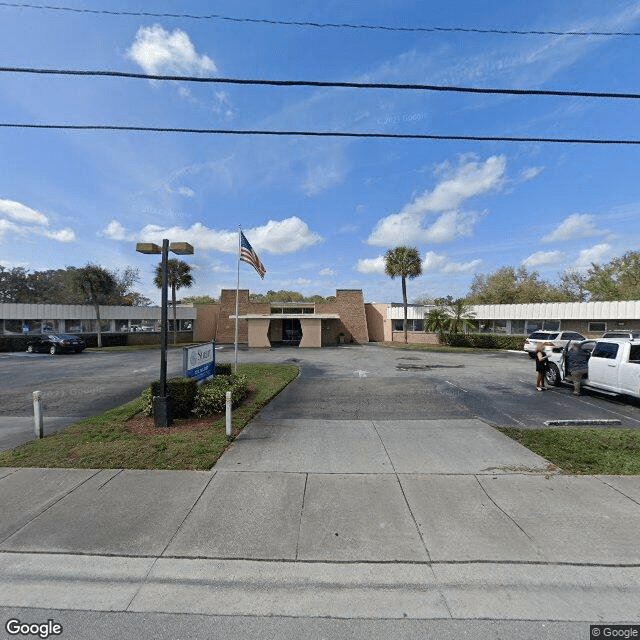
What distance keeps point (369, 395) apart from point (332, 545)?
762 centimetres

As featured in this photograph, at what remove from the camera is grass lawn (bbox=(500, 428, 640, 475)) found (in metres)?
5.54

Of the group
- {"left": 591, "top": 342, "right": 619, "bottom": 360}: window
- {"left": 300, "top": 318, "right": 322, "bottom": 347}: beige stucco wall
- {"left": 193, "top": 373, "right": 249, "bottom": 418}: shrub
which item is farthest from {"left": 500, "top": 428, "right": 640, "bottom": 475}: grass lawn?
{"left": 300, "top": 318, "right": 322, "bottom": 347}: beige stucco wall

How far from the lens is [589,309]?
26266mm

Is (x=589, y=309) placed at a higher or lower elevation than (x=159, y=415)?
higher

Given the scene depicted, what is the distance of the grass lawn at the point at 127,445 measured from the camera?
5691 millimetres

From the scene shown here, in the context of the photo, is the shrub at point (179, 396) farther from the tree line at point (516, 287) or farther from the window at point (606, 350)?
the tree line at point (516, 287)

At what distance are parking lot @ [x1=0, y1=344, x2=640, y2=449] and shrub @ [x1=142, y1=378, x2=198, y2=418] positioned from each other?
6.77 feet

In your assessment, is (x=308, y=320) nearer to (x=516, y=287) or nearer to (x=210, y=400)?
(x=210, y=400)

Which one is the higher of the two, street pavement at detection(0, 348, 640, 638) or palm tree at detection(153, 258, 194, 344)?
palm tree at detection(153, 258, 194, 344)

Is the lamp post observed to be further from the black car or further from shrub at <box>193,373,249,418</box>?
the black car

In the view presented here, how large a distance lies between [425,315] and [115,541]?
3219cm

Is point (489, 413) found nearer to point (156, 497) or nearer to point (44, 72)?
point (156, 497)

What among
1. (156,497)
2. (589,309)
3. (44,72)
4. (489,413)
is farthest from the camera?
(589,309)

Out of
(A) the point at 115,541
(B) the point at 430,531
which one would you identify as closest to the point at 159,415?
(A) the point at 115,541
